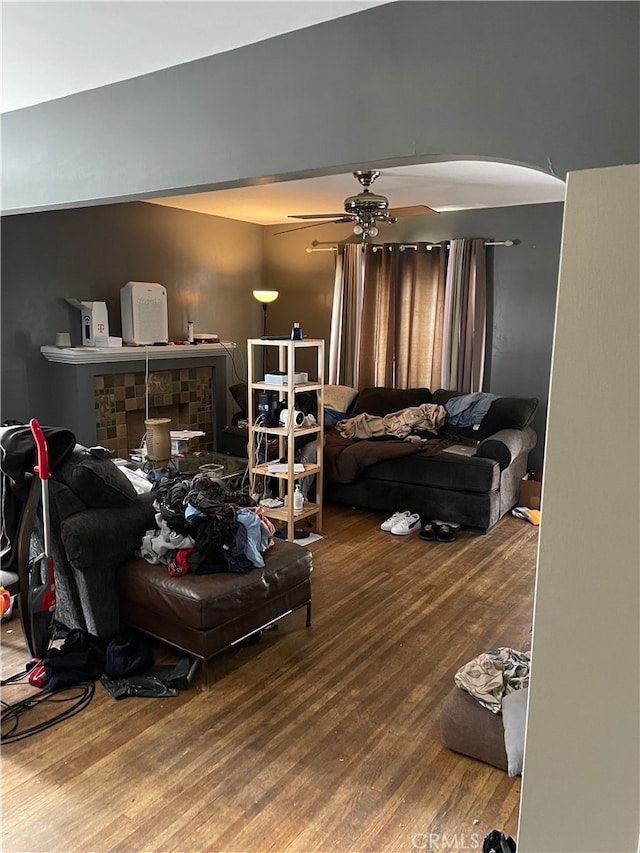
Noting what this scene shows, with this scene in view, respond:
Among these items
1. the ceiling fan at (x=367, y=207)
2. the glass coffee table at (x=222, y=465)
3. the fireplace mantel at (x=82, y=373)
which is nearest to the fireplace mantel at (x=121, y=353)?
the fireplace mantel at (x=82, y=373)

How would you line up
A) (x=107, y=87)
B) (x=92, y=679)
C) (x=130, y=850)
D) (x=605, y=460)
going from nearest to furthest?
(x=605, y=460) → (x=130, y=850) → (x=107, y=87) → (x=92, y=679)

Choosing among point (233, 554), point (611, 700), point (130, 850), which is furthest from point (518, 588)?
point (611, 700)

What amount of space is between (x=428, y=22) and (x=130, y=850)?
242cm

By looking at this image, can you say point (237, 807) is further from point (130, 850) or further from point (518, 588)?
point (518, 588)

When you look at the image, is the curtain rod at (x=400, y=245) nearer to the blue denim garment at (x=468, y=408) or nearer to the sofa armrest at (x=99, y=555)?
the blue denim garment at (x=468, y=408)

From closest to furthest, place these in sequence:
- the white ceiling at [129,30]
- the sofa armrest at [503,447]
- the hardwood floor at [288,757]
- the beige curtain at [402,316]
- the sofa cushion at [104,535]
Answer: the white ceiling at [129,30], the hardwood floor at [288,757], the sofa cushion at [104,535], the sofa armrest at [503,447], the beige curtain at [402,316]

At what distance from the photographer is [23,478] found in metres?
2.90

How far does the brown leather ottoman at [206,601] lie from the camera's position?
8.84 feet

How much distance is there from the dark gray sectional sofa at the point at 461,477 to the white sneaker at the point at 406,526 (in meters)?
0.18

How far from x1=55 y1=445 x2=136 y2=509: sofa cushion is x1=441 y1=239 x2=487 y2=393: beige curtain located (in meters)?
3.85

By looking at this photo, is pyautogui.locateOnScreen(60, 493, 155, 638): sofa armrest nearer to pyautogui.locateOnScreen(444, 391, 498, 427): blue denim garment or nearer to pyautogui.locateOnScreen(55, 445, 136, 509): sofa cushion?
pyautogui.locateOnScreen(55, 445, 136, 509): sofa cushion

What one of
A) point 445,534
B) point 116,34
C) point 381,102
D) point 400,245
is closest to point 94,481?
point 116,34

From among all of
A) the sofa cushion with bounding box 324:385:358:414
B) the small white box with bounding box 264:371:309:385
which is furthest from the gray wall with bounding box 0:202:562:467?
the small white box with bounding box 264:371:309:385

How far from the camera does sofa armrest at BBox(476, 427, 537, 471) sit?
4785 mm
